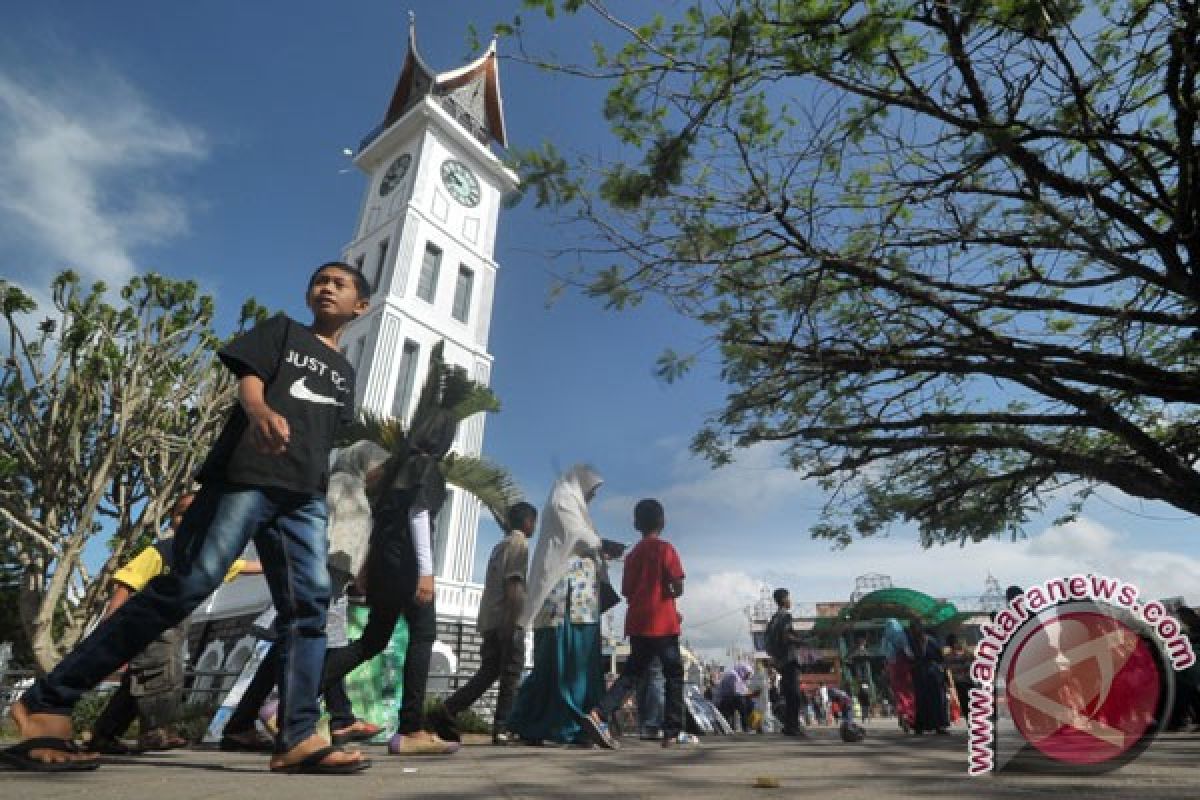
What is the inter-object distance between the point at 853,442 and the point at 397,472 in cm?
530

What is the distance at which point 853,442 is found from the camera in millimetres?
6930

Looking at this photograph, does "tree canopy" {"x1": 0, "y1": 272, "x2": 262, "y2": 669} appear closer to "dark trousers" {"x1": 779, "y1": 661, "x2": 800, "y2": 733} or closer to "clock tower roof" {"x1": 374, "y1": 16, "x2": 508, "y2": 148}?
"dark trousers" {"x1": 779, "y1": 661, "x2": 800, "y2": 733}

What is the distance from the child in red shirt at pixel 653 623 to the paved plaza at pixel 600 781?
1.53 m

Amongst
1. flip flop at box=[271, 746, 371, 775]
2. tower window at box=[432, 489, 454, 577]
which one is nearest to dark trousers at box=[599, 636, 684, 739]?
flip flop at box=[271, 746, 371, 775]

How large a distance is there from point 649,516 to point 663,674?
3.80 feet

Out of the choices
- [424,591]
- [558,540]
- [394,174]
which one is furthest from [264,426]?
[394,174]

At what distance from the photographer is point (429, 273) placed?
70.5ft

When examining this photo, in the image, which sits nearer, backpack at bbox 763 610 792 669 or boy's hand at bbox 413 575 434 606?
boy's hand at bbox 413 575 434 606

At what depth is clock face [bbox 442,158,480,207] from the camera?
2430cm

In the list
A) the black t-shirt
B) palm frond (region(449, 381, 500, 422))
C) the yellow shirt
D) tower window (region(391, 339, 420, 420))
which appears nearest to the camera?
the black t-shirt

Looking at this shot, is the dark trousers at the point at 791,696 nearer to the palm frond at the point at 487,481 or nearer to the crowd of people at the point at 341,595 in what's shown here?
the crowd of people at the point at 341,595

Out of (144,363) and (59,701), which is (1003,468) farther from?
(144,363)

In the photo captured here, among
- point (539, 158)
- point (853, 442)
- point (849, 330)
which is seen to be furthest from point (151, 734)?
point (853, 442)

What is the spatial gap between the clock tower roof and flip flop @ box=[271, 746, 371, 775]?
94.3 ft
